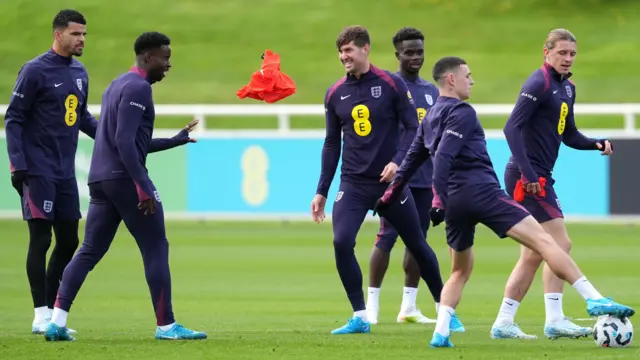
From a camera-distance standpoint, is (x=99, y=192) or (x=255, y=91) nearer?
(x=99, y=192)

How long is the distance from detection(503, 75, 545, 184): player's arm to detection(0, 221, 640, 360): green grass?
4.29 feet

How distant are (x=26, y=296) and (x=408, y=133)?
5.37 m

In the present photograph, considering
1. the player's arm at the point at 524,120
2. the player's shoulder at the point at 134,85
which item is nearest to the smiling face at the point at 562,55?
the player's arm at the point at 524,120

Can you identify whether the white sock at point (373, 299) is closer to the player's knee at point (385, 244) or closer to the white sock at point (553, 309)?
the player's knee at point (385, 244)

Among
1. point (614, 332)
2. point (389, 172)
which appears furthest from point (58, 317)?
point (614, 332)

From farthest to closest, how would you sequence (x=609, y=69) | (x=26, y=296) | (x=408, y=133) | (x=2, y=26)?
(x=2, y=26), (x=609, y=69), (x=26, y=296), (x=408, y=133)

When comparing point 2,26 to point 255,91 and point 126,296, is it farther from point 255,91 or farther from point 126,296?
point 255,91

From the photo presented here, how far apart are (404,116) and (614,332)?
8.67 ft

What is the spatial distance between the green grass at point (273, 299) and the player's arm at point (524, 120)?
1.31m

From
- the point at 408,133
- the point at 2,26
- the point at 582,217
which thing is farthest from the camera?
the point at 2,26

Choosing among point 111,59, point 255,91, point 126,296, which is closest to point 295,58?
point 111,59

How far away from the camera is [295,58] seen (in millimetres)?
40938

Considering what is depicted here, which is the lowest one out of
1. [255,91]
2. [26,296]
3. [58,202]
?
[26,296]

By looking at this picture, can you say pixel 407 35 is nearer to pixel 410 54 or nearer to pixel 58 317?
pixel 410 54
